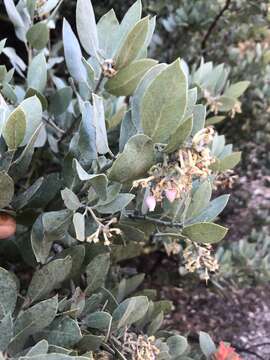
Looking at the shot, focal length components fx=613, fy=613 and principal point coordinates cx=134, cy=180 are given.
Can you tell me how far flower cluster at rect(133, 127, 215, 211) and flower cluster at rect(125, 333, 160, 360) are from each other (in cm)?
28

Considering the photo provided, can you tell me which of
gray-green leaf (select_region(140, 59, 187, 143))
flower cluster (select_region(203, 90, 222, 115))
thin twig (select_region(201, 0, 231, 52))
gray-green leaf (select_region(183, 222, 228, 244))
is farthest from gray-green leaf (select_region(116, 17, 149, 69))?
thin twig (select_region(201, 0, 231, 52))

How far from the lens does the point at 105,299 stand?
1077 mm

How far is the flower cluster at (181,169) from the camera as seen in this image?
73cm

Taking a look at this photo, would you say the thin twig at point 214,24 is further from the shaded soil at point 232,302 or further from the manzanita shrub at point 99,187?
the manzanita shrub at point 99,187

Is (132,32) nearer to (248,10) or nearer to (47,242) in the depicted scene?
(47,242)

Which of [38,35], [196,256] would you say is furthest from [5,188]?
[38,35]

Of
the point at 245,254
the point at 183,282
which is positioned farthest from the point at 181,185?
the point at 183,282

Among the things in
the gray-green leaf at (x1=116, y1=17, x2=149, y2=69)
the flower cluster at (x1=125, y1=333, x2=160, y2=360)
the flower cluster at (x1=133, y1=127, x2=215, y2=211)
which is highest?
the gray-green leaf at (x1=116, y1=17, x2=149, y2=69)

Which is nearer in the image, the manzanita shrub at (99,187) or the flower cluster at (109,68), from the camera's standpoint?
the manzanita shrub at (99,187)

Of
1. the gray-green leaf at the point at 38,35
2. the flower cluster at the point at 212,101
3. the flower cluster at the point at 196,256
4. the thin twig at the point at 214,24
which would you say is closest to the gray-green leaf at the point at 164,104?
the flower cluster at the point at 196,256

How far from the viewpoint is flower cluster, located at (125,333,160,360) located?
92 cm

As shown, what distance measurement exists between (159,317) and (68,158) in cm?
43

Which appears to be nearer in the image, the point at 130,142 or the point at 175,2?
the point at 130,142

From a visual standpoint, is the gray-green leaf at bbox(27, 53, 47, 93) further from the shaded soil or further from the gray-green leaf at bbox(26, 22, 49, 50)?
the shaded soil
